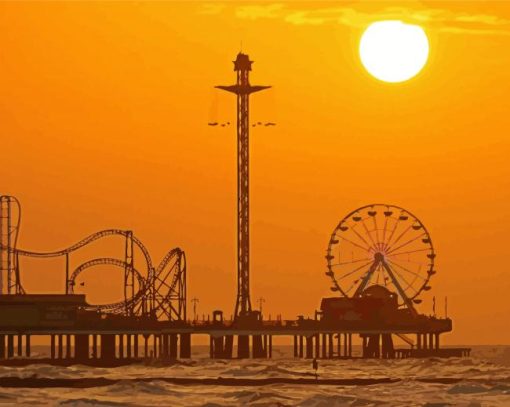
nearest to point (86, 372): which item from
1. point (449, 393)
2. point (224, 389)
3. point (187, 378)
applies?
point (187, 378)

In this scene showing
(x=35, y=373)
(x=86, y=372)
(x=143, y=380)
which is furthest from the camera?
(x=86, y=372)

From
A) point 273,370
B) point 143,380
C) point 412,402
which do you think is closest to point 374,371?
point 273,370

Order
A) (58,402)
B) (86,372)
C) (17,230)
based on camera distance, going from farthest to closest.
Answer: (17,230), (86,372), (58,402)

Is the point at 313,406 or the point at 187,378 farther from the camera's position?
the point at 187,378

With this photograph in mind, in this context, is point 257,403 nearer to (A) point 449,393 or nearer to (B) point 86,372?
(A) point 449,393

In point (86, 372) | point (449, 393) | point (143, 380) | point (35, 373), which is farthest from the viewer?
point (86, 372)

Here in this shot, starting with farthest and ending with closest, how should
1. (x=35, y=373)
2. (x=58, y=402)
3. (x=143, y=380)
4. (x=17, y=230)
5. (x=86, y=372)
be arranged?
(x=17, y=230), (x=86, y=372), (x=35, y=373), (x=143, y=380), (x=58, y=402)

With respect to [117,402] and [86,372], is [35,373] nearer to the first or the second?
[86,372]

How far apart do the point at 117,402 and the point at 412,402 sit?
20133 millimetres

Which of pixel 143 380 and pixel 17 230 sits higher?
pixel 17 230

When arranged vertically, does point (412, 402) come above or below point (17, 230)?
below

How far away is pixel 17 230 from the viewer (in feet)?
641

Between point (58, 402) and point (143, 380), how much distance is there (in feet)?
81.6

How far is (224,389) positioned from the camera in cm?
13725
